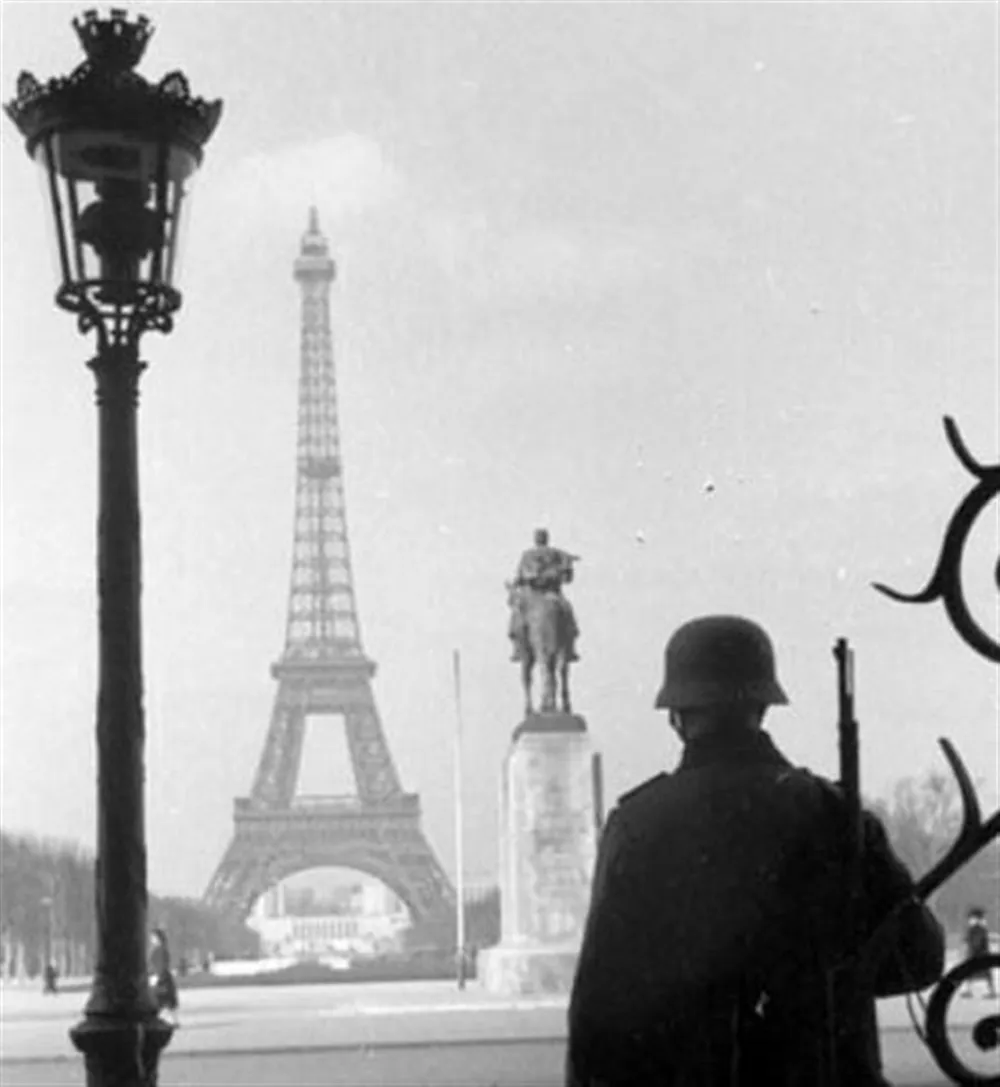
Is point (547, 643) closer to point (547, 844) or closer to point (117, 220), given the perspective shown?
point (547, 844)

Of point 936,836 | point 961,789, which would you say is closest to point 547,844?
point 961,789

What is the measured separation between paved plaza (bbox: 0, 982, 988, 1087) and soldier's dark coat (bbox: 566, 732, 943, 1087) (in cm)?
1081

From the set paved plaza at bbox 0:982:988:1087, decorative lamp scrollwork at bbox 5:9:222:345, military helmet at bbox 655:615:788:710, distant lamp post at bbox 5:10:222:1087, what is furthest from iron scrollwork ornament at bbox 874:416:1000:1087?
paved plaza at bbox 0:982:988:1087

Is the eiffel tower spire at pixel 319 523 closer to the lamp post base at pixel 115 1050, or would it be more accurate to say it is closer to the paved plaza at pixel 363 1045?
the paved plaza at pixel 363 1045

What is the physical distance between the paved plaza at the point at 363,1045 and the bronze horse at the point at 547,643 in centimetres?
410

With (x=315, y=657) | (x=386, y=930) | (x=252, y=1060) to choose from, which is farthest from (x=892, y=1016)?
(x=386, y=930)

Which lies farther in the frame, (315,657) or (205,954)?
(315,657)

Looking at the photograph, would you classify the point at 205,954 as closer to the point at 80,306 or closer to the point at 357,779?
the point at 357,779

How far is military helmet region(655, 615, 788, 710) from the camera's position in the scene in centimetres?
287

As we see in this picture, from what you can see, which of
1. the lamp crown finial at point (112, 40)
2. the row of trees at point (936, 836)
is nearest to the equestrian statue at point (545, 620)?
the lamp crown finial at point (112, 40)

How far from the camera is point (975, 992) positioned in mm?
34719

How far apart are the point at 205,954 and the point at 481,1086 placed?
2282 inches

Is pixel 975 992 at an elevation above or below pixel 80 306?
below

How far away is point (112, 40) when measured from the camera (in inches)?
265
